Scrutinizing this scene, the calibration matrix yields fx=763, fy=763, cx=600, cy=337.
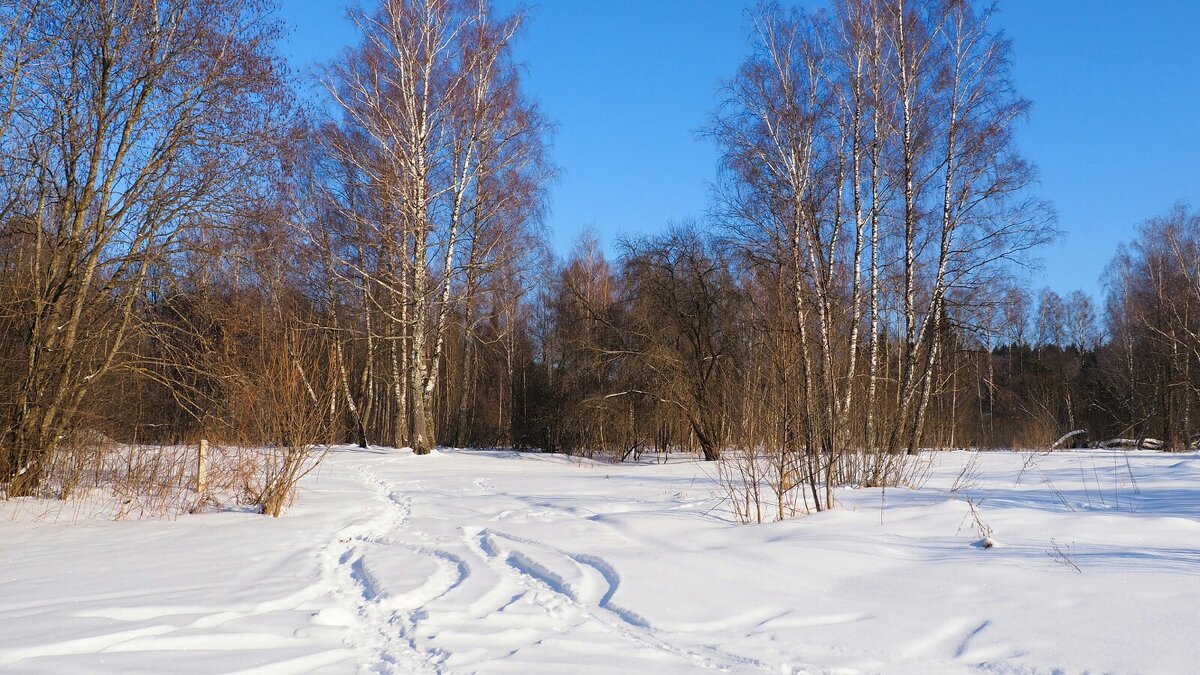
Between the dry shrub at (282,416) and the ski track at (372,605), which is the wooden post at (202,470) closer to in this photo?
the dry shrub at (282,416)

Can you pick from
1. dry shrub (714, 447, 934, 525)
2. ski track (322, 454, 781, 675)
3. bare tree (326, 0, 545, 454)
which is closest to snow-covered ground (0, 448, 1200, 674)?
ski track (322, 454, 781, 675)

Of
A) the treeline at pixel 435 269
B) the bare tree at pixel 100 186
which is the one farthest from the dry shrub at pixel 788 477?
the bare tree at pixel 100 186

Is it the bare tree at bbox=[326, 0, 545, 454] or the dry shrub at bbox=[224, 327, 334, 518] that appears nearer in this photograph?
the dry shrub at bbox=[224, 327, 334, 518]

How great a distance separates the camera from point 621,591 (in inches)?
191

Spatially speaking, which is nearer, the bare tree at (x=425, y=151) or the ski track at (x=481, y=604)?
the ski track at (x=481, y=604)

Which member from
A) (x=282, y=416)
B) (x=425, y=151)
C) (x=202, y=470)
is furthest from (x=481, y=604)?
(x=425, y=151)

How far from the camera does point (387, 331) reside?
2019cm

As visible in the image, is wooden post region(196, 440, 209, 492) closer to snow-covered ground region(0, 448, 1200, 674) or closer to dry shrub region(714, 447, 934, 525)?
snow-covered ground region(0, 448, 1200, 674)

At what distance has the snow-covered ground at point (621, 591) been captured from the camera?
11.8 ft

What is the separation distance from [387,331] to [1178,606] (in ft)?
60.7

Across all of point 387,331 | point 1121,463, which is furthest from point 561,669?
point 387,331

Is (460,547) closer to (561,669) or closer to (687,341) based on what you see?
(561,669)

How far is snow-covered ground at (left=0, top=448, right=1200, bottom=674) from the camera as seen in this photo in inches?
142

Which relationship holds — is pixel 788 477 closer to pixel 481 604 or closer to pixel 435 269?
pixel 481 604
